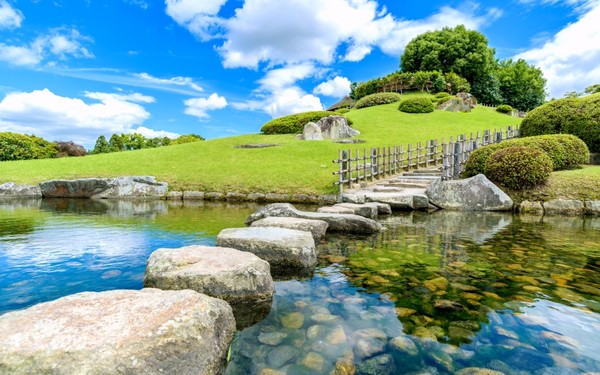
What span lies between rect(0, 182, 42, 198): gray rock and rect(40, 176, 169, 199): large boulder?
1.68ft

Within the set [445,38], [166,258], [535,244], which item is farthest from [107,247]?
[445,38]

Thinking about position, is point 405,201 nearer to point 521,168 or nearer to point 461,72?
point 521,168

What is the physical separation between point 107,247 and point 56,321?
4.88m

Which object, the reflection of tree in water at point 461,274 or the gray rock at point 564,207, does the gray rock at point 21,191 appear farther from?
the gray rock at point 564,207

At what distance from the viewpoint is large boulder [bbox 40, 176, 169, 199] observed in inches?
701

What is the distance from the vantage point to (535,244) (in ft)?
23.4

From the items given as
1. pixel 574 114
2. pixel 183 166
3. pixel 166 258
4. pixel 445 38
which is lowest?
pixel 166 258

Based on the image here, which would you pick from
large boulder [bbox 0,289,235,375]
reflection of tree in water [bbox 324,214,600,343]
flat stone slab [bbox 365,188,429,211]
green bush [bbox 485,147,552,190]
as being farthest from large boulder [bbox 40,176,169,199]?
green bush [bbox 485,147,552,190]

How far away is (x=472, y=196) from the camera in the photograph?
12.3m

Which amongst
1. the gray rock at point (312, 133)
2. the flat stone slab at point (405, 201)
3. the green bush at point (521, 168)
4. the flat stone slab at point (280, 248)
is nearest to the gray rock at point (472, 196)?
the flat stone slab at point (405, 201)

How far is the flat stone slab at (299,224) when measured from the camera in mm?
7312

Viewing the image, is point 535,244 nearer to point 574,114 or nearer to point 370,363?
point 370,363

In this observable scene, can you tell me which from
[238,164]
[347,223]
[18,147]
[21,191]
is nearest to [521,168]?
[347,223]

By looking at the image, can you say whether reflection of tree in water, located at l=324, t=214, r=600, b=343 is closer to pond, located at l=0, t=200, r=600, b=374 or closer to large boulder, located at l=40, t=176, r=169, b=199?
pond, located at l=0, t=200, r=600, b=374
